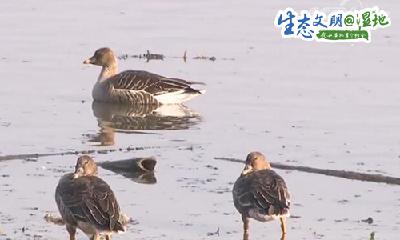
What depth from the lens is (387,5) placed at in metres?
29.1

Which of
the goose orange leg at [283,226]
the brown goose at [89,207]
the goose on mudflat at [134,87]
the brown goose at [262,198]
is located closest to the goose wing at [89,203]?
the brown goose at [89,207]

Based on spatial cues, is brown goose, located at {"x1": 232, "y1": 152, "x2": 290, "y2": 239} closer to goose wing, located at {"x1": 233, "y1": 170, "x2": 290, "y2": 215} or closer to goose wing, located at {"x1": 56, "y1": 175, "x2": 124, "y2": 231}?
goose wing, located at {"x1": 233, "y1": 170, "x2": 290, "y2": 215}

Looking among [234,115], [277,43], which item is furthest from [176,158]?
[277,43]

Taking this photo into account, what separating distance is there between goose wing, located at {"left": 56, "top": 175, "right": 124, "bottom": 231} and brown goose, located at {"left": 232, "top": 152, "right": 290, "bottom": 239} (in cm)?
142

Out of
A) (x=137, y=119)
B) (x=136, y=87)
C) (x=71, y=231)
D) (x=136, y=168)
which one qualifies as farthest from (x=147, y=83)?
(x=71, y=231)

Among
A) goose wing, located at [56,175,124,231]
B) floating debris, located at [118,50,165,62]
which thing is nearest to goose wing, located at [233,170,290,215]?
goose wing, located at [56,175,124,231]

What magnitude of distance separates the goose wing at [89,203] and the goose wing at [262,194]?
1.42m

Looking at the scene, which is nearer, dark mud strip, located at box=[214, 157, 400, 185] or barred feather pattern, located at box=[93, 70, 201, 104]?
dark mud strip, located at box=[214, 157, 400, 185]

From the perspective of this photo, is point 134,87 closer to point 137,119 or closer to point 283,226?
point 137,119

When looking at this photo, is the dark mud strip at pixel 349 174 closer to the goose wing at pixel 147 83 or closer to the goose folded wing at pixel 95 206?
the goose folded wing at pixel 95 206

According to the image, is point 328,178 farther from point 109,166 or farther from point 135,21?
point 135,21

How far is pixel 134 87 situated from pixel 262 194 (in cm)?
975

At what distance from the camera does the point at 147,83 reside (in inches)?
853

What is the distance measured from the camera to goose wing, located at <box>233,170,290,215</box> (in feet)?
40.2
